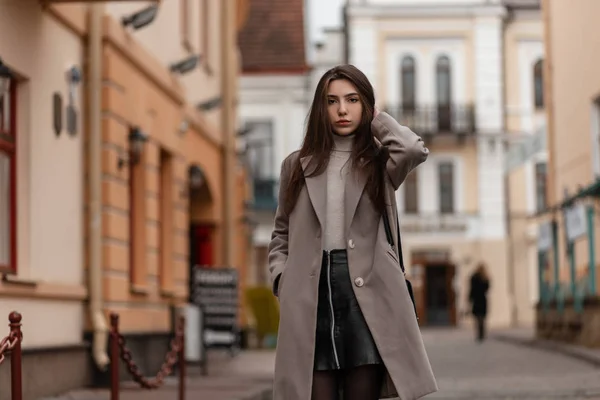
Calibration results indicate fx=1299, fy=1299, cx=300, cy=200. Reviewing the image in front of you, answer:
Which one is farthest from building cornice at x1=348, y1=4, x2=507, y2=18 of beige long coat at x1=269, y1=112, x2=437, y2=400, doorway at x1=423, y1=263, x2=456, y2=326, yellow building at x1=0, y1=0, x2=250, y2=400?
beige long coat at x1=269, y1=112, x2=437, y2=400

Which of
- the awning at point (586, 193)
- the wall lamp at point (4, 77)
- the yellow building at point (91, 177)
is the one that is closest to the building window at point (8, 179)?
the yellow building at point (91, 177)

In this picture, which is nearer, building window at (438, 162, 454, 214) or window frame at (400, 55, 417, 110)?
building window at (438, 162, 454, 214)

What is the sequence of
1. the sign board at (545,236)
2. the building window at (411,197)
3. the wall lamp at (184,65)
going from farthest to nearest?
the building window at (411,197), the sign board at (545,236), the wall lamp at (184,65)

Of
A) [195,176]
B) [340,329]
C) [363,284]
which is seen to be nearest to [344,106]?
[363,284]

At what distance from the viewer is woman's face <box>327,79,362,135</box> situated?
194 inches

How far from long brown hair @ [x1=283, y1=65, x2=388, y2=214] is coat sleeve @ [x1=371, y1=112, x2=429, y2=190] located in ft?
0.25

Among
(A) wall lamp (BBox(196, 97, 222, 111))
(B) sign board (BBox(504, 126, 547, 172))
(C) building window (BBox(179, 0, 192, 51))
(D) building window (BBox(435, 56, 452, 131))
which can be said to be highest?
(D) building window (BBox(435, 56, 452, 131))

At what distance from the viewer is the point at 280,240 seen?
198 inches

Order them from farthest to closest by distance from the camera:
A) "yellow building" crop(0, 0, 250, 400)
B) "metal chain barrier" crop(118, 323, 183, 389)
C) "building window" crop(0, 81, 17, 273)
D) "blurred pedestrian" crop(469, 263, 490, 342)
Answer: "blurred pedestrian" crop(469, 263, 490, 342)
"yellow building" crop(0, 0, 250, 400)
"building window" crop(0, 81, 17, 273)
"metal chain barrier" crop(118, 323, 183, 389)

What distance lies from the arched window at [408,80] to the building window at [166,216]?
2717 centimetres

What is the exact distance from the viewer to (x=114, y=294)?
545 inches

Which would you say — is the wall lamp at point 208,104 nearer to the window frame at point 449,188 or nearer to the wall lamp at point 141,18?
the wall lamp at point 141,18

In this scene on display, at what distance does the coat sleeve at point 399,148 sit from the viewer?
485 cm

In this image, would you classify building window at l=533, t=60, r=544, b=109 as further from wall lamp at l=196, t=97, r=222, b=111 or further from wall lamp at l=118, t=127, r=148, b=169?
wall lamp at l=118, t=127, r=148, b=169
